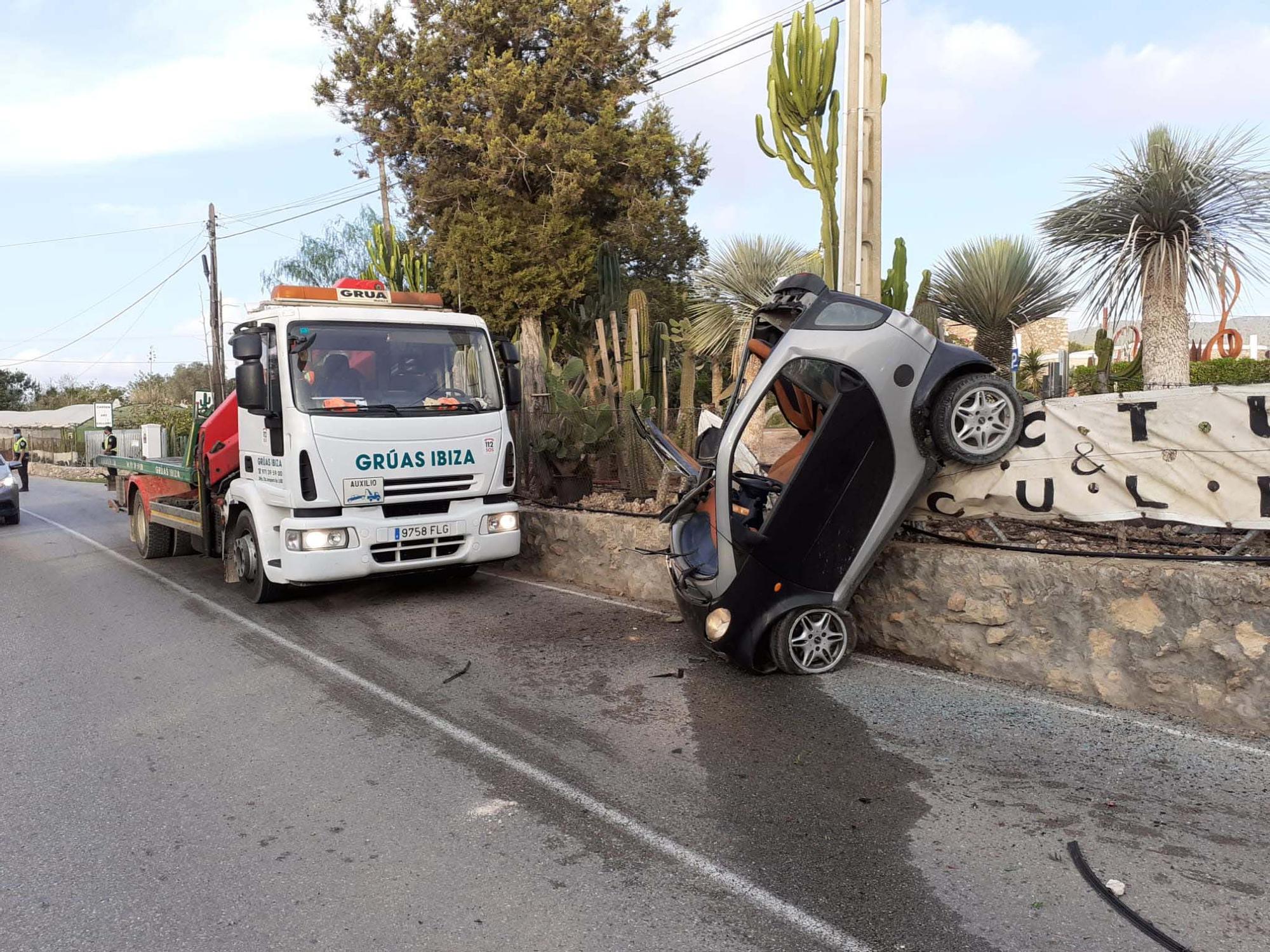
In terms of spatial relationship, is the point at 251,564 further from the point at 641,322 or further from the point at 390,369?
the point at 641,322

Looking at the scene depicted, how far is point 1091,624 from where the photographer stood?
16.4 feet

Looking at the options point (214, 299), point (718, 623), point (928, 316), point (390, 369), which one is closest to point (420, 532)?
point (390, 369)

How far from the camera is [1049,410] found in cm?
561

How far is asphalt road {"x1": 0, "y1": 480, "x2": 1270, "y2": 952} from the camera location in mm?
2990

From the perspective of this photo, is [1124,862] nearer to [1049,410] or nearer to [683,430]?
[1049,410]

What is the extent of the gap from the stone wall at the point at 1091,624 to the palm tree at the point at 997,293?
7233mm

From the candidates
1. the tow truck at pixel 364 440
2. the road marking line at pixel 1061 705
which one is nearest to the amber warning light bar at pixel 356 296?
the tow truck at pixel 364 440

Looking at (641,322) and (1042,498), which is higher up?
(641,322)

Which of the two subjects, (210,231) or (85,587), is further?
(210,231)

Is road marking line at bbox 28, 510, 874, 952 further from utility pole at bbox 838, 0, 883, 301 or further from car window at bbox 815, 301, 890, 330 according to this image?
utility pole at bbox 838, 0, 883, 301

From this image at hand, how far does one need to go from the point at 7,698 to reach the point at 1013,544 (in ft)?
20.1

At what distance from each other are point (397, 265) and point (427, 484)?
10991 millimetres

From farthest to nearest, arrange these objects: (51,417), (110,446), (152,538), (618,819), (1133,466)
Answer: (51,417), (110,446), (152,538), (1133,466), (618,819)

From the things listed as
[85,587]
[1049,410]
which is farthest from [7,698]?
[1049,410]
